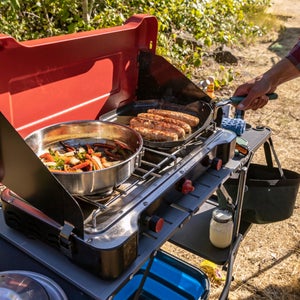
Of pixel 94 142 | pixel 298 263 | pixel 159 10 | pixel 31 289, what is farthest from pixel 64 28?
pixel 31 289

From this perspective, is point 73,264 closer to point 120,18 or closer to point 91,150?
point 91,150

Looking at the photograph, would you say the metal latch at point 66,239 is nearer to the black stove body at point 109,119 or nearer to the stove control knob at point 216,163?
the black stove body at point 109,119

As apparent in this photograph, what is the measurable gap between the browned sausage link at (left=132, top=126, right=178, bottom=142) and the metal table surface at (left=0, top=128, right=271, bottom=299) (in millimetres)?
288

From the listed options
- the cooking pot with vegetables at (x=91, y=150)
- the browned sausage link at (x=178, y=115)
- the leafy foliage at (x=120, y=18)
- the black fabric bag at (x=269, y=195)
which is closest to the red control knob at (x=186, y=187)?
the cooking pot with vegetables at (x=91, y=150)

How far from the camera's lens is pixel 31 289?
1244mm

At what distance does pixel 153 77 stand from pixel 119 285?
1394 mm

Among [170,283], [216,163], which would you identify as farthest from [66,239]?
[170,283]

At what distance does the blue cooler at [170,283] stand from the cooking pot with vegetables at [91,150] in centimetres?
98

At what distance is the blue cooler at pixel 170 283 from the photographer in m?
2.33

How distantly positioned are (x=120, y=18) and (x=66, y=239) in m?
3.42

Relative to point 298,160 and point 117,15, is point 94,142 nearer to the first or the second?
point 117,15

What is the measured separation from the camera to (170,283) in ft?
7.96

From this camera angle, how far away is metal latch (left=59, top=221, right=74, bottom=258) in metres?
1.25

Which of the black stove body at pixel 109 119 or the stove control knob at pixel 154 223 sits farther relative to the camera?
the stove control knob at pixel 154 223
